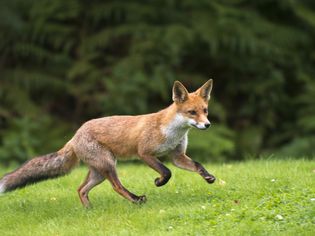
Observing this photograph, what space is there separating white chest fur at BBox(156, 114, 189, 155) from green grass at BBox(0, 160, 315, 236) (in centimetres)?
63

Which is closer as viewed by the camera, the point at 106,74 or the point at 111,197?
the point at 111,197

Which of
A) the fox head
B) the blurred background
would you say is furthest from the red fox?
the blurred background

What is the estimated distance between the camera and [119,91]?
47.6 feet

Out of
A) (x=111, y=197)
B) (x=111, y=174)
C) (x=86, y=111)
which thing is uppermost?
(x=111, y=174)

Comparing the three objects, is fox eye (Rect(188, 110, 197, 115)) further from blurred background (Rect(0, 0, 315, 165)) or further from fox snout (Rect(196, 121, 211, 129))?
blurred background (Rect(0, 0, 315, 165))

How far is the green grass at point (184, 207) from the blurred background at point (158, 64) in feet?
16.1

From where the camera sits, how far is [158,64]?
15.0 meters

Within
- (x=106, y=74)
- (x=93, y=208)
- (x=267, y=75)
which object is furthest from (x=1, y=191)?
(x=267, y=75)

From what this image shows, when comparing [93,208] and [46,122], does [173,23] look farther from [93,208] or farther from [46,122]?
[93,208]

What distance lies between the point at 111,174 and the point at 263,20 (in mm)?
8745

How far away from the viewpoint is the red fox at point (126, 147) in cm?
802

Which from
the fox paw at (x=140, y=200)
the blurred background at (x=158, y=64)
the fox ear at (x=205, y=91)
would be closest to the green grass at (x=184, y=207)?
the fox paw at (x=140, y=200)

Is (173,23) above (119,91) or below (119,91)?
above

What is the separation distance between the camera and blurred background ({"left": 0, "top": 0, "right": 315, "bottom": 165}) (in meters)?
14.7
